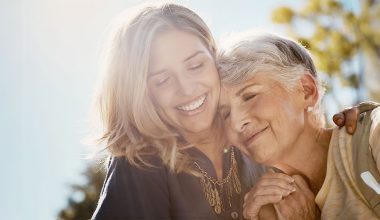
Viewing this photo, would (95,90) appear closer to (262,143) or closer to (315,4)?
(262,143)

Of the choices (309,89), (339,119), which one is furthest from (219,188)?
(339,119)

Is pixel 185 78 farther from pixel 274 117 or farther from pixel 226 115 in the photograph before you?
pixel 274 117

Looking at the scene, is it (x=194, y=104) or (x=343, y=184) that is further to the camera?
(x=194, y=104)

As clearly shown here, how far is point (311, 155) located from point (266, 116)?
337 millimetres

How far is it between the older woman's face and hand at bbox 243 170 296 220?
0.37 feet

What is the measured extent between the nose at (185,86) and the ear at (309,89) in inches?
27.5

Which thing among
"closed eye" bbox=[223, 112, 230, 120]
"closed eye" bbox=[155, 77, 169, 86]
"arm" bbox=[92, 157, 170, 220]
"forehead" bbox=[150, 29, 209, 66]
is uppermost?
"forehead" bbox=[150, 29, 209, 66]

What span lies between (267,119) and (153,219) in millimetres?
878

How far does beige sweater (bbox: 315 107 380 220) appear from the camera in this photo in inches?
101

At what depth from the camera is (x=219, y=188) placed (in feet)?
12.0

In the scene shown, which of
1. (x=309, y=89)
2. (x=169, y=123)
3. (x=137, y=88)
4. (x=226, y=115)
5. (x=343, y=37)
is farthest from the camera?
(x=343, y=37)

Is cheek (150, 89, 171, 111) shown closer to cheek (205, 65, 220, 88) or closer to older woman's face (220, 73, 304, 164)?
cheek (205, 65, 220, 88)

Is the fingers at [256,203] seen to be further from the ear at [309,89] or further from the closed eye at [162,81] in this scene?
the closed eye at [162,81]

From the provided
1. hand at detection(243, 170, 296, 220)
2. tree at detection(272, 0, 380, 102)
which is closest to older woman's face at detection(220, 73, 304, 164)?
hand at detection(243, 170, 296, 220)
